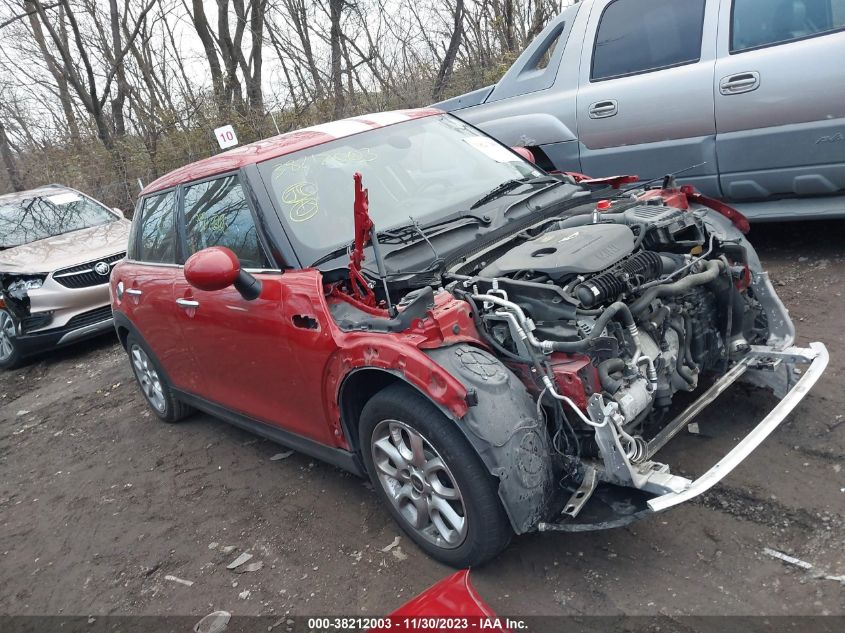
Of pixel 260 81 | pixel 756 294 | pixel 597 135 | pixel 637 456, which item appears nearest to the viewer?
pixel 637 456

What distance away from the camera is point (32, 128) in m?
23.4

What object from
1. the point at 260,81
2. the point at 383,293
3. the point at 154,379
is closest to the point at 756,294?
the point at 383,293

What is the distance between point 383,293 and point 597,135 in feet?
→ 10.9

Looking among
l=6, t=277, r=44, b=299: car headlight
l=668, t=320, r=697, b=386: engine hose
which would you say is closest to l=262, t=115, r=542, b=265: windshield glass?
l=668, t=320, r=697, b=386: engine hose

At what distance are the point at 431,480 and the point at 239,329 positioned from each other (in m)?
1.39

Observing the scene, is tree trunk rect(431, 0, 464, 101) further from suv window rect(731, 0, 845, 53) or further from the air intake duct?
the air intake duct

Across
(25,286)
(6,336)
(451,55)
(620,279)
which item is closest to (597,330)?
(620,279)

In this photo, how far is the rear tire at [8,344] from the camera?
7.70 meters

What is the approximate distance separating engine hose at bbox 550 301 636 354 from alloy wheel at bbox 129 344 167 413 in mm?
3405

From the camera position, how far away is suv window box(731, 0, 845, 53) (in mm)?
4473

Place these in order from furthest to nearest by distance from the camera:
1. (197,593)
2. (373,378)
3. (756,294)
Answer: (756,294) → (197,593) → (373,378)

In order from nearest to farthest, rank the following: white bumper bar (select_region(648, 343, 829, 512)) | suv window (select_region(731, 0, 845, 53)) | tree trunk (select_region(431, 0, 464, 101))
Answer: white bumper bar (select_region(648, 343, 829, 512)) < suv window (select_region(731, 0, 845, 53)) < tree trunk (select_region(431, 0, 464, 101))

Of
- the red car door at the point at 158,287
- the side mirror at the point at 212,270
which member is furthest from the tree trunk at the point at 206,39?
the side mirror at the point at 212,270

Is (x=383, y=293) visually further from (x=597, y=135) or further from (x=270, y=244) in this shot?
(x=597, y=135)
